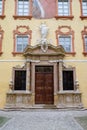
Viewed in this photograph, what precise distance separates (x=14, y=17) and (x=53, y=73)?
5.07 meters

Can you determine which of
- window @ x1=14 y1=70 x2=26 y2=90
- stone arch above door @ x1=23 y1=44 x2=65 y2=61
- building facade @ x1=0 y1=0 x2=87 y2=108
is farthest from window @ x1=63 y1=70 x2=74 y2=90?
window @ x1=14 y1=70 x2=26 y2=90

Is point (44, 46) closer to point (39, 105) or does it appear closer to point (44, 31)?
point (44, 31)

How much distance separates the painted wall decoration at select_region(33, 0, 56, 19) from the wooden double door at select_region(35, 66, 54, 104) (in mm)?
3953

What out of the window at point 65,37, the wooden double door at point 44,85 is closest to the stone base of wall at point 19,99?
the wooden double door at point 44,85

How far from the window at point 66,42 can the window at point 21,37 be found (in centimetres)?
235

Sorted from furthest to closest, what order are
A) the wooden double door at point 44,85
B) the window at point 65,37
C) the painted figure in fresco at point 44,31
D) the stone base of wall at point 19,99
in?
the window at point 65,37
the painted figure in fresco at point 44,31
the wooden double door at point 44,85
the stone base of wall at point 19,99

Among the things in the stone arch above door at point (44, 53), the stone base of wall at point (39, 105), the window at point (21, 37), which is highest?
the window at point (21, 37)

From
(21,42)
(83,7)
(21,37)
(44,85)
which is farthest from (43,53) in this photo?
(83,7)

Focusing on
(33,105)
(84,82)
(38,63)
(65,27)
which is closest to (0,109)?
(33,105)

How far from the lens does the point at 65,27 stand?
17.3 meters

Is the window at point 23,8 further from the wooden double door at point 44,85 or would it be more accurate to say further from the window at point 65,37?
the wooden double door at point 44,85

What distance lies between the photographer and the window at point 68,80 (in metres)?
16.4

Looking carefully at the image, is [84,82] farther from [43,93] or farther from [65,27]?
[65,27]

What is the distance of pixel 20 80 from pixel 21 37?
3.20 m
